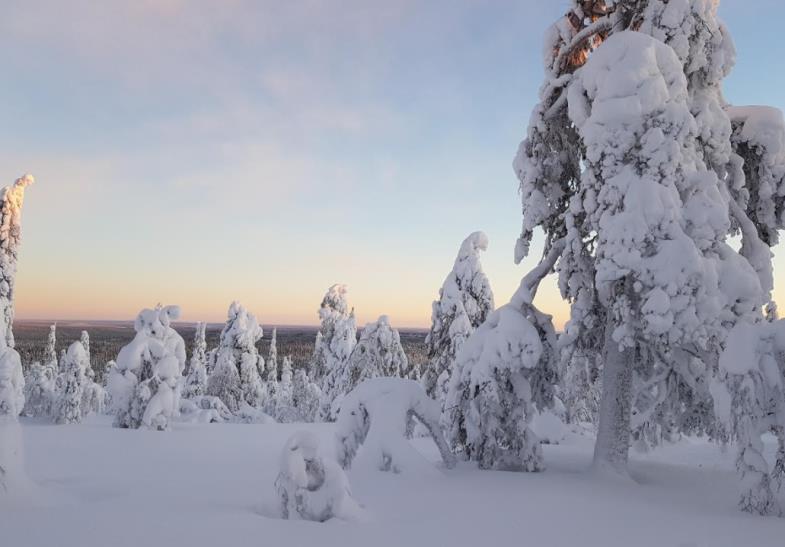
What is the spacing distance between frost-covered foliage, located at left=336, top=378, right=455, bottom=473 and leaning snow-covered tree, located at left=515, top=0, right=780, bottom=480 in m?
2.92

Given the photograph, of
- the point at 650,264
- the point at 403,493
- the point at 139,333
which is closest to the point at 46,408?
the point at 139,333

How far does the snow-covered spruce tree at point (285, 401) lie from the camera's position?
43.1 metres

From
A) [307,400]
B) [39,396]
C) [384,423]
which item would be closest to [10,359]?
[384,423]

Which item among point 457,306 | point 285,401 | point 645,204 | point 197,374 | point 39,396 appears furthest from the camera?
point 285,401

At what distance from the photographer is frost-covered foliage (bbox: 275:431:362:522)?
530cm

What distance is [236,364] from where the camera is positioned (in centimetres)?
3566

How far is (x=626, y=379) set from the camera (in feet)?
29.0

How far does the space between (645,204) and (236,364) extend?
3221 cm

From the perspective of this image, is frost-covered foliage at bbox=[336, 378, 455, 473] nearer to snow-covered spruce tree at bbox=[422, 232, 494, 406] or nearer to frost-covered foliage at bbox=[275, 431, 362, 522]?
frost-covered foliage at bbox=[275, 431, 362, 522]

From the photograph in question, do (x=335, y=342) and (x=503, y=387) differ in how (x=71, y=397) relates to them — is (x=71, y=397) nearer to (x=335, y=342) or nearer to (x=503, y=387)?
(x=335, y=342)

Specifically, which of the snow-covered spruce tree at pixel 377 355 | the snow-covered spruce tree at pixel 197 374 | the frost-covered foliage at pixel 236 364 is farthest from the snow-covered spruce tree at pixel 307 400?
the snow-covered spruce tree at pixel 377 355

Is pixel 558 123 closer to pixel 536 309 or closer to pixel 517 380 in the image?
pixel 536 309

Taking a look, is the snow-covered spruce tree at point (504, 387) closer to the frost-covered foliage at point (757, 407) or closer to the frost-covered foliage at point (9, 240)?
the frost-covered foliage at point (757, 407)

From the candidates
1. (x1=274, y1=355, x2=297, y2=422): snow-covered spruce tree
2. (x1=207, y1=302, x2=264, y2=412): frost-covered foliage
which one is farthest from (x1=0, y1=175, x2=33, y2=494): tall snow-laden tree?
(x1=274, y1=355, x2=297, y2=422): snow-covered spruce tree
